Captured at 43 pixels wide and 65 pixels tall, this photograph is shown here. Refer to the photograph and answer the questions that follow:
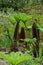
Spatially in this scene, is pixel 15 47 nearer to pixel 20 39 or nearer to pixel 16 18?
pixel 20 39

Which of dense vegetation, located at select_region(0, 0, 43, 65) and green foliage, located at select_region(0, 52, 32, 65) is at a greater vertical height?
green foliage, located at select_region(0, 52, 32, 65)

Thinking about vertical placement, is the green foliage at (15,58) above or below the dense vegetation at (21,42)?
above

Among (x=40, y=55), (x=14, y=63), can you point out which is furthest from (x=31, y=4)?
(x=14, y=63)

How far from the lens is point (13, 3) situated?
1071 centimetres

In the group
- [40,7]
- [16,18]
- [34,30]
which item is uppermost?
[16,18]

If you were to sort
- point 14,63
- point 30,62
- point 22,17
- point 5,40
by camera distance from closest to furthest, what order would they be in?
point 14,63 → point 30,62 → point 22,17 → point 5,40

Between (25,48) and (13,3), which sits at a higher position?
(25,48)

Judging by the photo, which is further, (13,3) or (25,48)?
(13,3)

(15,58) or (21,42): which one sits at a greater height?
(15,58)

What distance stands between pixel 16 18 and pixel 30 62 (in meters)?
0.56

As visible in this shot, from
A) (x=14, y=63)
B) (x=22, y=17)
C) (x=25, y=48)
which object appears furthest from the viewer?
(x=25, y=48)

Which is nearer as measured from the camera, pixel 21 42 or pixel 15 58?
pixel 15 58

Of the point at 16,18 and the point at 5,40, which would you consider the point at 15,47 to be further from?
the point at 5,40

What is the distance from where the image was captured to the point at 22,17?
3.07m
